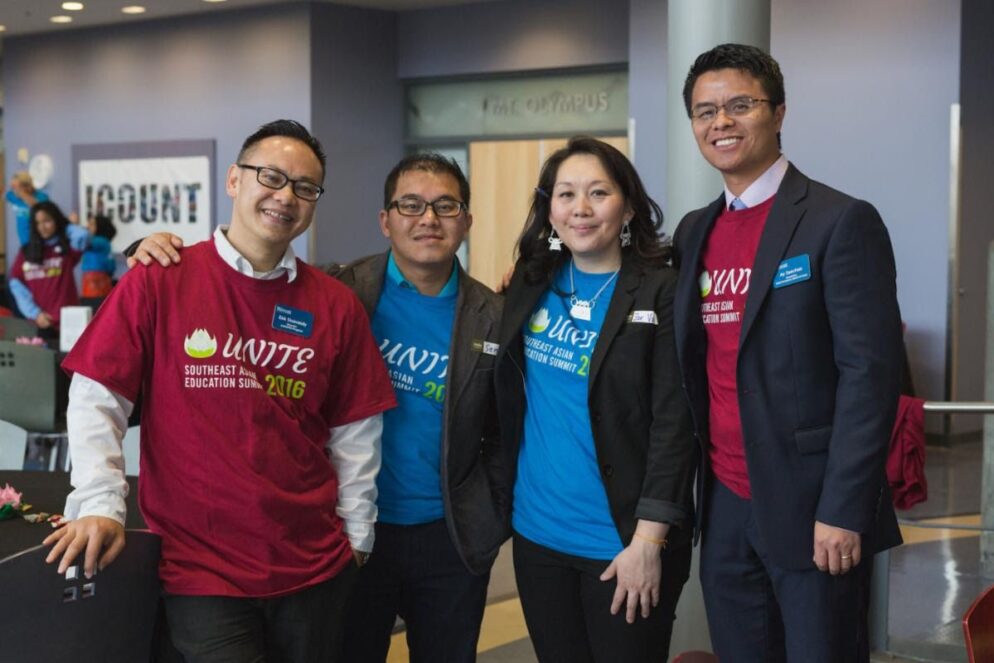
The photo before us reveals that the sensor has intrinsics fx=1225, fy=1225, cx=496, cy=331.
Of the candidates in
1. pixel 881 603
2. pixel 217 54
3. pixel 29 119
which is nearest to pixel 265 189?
pixel 881 603

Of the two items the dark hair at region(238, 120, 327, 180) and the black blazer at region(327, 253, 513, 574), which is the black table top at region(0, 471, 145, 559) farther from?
the dark hair at region(238, 120, 327, 180)

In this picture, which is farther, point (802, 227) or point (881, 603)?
point (881, 603)

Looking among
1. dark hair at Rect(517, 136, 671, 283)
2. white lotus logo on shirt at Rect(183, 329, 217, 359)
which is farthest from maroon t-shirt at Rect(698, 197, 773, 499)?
white lotus logo on shirt at Rect(183, 329, 217, 359)

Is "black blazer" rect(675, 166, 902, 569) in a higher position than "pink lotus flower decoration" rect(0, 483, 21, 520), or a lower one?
higher

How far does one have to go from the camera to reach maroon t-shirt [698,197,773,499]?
7.83 feet

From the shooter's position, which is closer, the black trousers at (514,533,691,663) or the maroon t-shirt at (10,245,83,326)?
the black trousers at (514,533,691,663)

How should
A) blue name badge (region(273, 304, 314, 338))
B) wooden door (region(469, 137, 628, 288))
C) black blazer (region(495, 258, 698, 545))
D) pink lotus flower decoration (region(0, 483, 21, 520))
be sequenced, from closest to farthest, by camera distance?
blue name badge (region(273, 304, 314, 338)), black blazer (region(495, 258, 698, 545)), pink lotus flower decoration (region(0, 483, 21, 520)), wooden door (region(469, 137, 628, 288))

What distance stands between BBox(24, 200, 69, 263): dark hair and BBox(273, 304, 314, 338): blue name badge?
6700 millimetres

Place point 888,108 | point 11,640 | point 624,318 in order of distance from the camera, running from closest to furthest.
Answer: point 11,640
point 624,318
point 888,108

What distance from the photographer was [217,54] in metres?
11.9

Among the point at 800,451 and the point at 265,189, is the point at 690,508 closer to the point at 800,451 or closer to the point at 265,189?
the point at 800,451

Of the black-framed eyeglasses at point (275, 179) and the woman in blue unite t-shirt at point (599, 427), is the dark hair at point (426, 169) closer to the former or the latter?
the woman in blue unite t-shirt at point (599, 427)

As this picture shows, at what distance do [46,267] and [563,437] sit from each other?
709 centimetres

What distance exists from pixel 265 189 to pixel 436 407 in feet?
2.08
